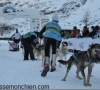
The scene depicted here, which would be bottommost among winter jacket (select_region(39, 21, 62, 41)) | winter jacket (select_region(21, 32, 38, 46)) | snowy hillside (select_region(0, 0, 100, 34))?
winter jacket (select_region(21, 32, 38, 46))

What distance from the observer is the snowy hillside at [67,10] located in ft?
199

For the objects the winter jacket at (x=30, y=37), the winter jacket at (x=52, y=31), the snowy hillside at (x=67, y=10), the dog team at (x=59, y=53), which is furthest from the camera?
the snowy hillside at (x=67, y=10)

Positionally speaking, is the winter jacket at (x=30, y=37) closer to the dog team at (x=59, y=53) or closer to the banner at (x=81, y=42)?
the dog team at (x=59, y=53)

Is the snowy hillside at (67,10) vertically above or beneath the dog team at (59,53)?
above

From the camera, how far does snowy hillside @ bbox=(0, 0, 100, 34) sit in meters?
60.6

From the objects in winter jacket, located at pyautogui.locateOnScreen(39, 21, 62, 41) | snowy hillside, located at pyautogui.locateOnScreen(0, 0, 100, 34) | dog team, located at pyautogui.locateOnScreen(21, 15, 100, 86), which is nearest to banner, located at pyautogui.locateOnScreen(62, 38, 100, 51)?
dog team, located at pyautogui.locateOnScreen(21, 15, 100, 86)

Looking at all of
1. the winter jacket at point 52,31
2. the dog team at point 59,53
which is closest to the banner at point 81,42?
the dog team at point 59,53

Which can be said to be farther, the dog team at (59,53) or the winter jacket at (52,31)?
the winter jacket at (52,31)

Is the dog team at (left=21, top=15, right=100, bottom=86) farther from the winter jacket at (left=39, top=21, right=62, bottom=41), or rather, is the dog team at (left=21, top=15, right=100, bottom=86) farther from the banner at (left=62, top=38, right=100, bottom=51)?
the banner at (left=62, top=38, right=100, bottom=51)

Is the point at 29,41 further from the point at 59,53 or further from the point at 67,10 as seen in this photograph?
the point at 67,10

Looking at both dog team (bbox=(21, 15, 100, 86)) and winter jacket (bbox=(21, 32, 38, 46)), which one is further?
winter jacket (bbox=(21, 32, 38, 46))

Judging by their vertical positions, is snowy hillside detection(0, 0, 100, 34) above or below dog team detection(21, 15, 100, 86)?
above

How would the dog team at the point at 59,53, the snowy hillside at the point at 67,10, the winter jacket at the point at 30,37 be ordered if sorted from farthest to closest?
1. the snowy hillside at the point at 67,10
2. the winter jacket at the point at 30,37
3. the dog team at the point at 59,53


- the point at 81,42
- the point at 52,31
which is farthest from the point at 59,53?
the point at 81,42
